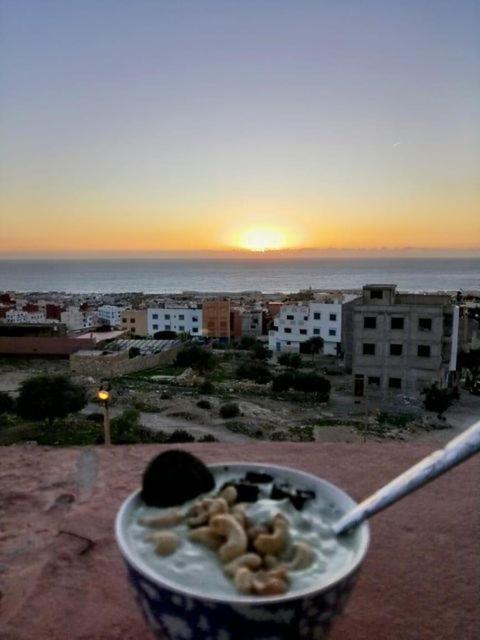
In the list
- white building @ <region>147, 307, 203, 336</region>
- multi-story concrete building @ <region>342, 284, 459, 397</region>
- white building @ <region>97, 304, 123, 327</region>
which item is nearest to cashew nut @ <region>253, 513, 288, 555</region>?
multi-story concrete building @ <region>342, 284, 459, 397</region>

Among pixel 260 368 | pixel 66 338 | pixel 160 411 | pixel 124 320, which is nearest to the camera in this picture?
pixel 160 411

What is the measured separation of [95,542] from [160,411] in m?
10.7

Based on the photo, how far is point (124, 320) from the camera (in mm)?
25031

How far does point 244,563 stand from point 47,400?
1008 centimetres

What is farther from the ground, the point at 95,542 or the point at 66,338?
the point at 95,542

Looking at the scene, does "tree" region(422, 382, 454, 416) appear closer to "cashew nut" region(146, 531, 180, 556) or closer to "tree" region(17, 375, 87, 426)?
"tree" region(17, 375, 87, 426)

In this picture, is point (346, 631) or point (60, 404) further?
point (60, 404)

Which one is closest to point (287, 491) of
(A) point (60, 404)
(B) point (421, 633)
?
(B) point (421, 633)

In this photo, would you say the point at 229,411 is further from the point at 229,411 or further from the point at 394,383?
the point at 394,383

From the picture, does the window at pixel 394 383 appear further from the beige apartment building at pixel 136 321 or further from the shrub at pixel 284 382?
the beige apartment building at pixel 136 321

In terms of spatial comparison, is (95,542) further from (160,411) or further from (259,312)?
(259,312)

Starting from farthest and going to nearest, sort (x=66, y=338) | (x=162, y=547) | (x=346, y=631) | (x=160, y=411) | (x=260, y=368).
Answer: (x=66, y=338) → (x=260, y=368) → (x=160, y=411) → (x=346, y=631) → (x=162, y=547)

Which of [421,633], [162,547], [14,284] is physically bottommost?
[14,284]

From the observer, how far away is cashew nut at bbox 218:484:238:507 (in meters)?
0.50
